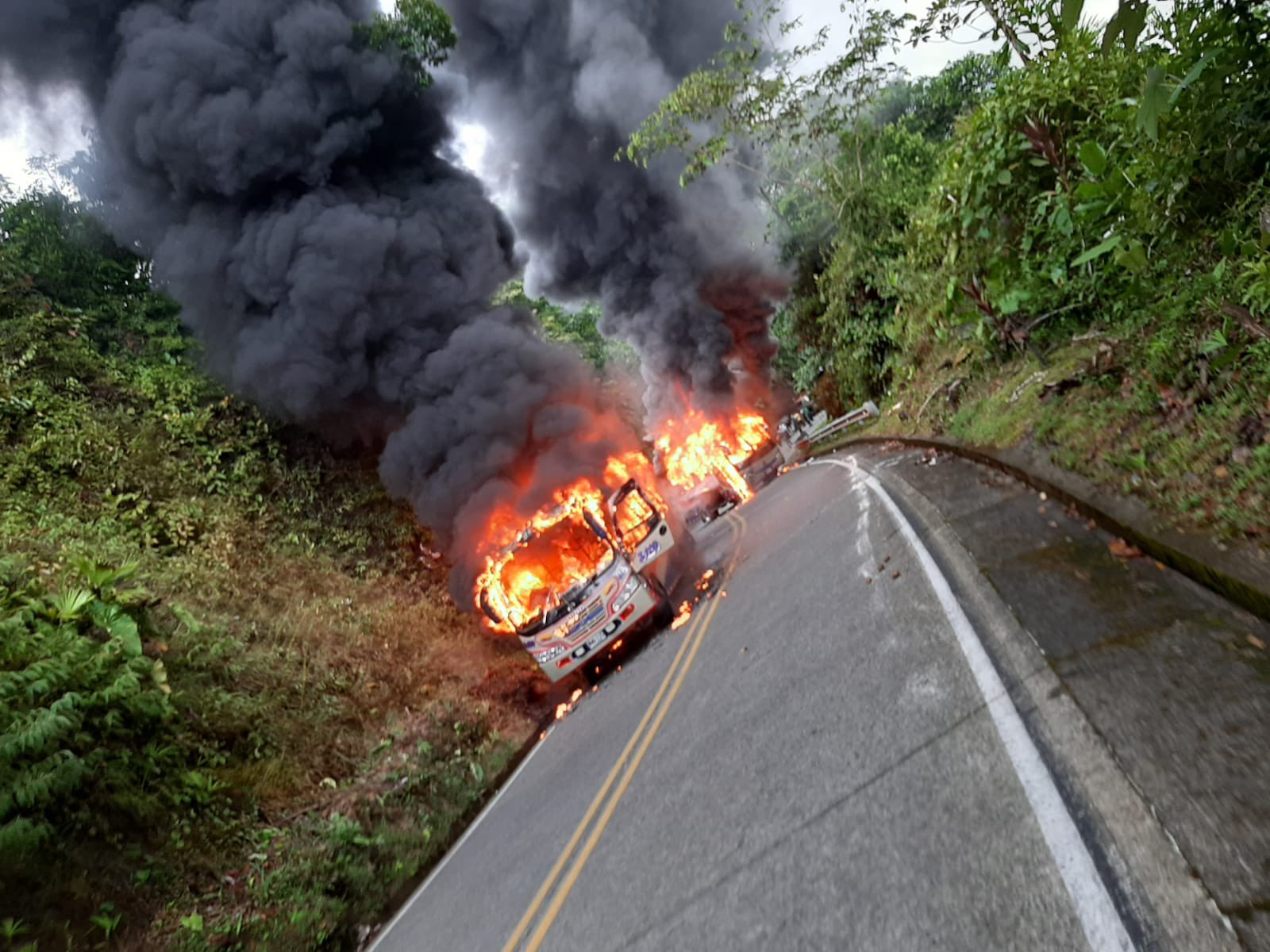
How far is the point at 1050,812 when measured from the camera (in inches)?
103

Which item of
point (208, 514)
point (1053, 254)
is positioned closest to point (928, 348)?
point (1053, 254)

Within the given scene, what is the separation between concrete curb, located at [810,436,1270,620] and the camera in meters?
3.25

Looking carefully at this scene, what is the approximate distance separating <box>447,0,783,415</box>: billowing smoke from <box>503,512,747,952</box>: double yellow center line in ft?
51.2

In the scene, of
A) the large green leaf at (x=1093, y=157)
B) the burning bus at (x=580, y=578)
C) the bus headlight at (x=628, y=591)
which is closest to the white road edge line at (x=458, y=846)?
the burning bus at (x=580, y=578)

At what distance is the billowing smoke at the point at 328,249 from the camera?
508 inches

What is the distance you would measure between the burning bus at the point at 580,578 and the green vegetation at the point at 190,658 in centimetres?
155

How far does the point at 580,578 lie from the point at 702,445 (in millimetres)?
14707

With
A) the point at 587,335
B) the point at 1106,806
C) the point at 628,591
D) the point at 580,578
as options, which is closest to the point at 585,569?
the point at 580,578

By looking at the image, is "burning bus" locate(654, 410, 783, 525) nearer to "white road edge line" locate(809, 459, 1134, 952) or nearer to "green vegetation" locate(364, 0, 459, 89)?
"green vegetation" locate(364, 0, 459, 89)

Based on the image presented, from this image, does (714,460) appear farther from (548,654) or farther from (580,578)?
(548,654)

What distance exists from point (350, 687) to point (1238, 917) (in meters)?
10.2

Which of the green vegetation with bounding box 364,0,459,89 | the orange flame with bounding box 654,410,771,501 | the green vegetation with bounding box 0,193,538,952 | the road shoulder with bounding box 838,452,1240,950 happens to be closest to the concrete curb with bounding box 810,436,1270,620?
the road shoulder with bounding box 838,452,1240,950

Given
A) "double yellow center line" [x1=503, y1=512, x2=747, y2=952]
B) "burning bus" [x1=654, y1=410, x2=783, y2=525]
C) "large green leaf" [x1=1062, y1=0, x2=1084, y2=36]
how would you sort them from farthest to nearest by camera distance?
"burning bus" [x1=654, y1=410, x2=783, y2=525]
"double yellow center line" [x1=503, y1=512, x2=747, y2=952]
"large green leaf" [x1=1062, y1=0, x2=1084, y2=36]

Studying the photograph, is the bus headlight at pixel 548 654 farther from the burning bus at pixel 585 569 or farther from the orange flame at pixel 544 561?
the orange flame at pixel 544 561
